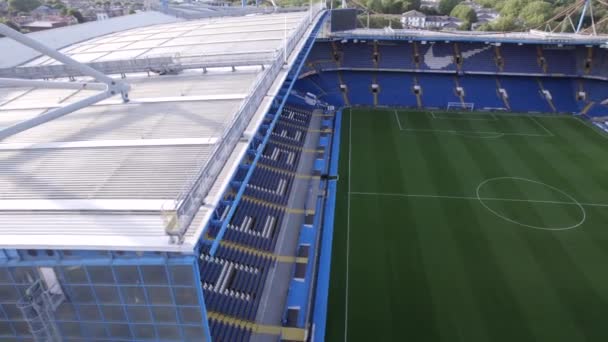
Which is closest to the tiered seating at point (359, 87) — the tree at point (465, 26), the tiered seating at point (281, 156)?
the tiered seating at point (281, 156)

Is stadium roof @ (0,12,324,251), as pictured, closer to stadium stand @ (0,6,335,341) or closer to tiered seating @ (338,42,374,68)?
stadium stand @ (0,6,335,341)

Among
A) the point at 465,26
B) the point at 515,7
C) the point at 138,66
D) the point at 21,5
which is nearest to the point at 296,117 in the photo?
the point at 138,66

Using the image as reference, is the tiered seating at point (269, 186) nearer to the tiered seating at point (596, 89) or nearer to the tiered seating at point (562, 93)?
the tiered seating at point (562, 93)

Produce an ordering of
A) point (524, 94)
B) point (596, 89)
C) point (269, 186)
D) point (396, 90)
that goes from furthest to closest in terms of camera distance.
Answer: point (396, 90) < point (524, 94) < point (596, 89) < point (269, 186)

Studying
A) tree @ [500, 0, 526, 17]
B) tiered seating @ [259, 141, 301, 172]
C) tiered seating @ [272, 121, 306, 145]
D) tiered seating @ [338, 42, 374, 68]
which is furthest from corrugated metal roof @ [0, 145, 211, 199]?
tree @ [500, 0, 526, 17]

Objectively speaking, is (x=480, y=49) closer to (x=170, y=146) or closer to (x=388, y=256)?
(x=388, y=256)

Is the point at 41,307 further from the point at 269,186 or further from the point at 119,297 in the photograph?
the point at 269,186
